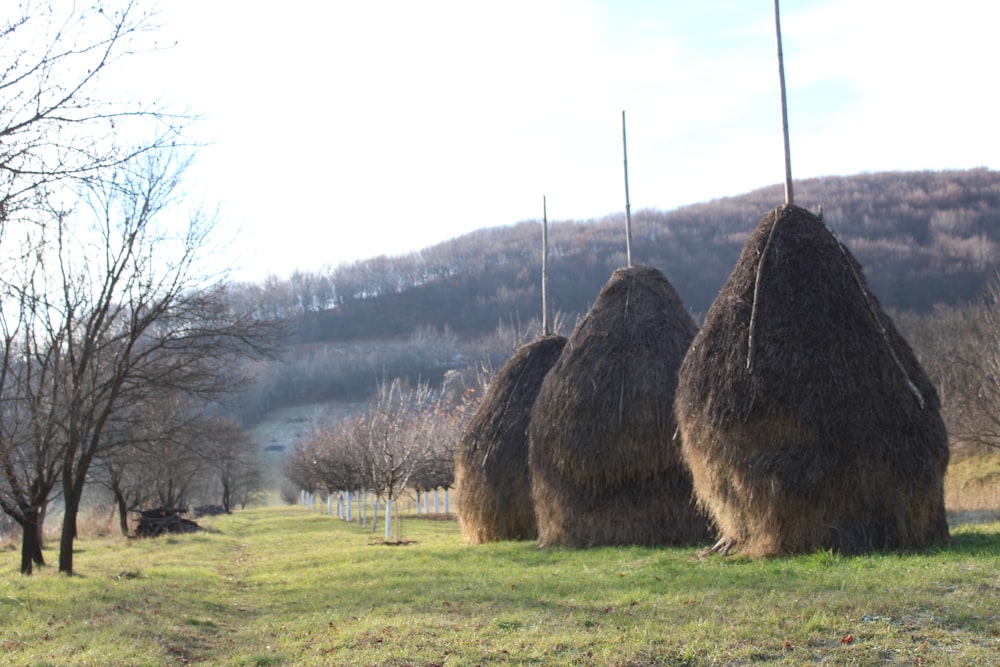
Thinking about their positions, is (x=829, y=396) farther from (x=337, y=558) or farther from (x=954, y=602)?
(x=337, y=558)

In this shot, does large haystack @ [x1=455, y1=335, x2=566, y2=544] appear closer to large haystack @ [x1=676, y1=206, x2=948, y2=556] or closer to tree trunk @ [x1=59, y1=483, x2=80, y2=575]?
large haystack @ [x1=676, y1=206, x2=948, y2=556]

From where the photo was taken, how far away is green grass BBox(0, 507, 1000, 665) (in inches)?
287

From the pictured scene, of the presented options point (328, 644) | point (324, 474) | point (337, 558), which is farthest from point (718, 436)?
point (324, 474)

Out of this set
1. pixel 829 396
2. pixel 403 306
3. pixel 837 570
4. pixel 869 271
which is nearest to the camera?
pixel 837 570

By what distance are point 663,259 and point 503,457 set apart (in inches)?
2603

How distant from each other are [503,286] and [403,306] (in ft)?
62.6

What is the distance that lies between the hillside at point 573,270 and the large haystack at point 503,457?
50.0 metres

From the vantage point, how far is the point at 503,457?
19484 mm

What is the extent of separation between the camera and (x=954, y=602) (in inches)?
307

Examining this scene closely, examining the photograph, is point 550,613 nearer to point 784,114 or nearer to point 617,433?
point 617,433

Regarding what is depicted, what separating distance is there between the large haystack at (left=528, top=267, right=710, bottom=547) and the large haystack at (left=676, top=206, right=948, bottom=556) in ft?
9.53

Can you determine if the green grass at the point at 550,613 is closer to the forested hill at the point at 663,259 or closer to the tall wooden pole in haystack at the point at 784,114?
the tall wooden pole in haystack at the point at 784,114

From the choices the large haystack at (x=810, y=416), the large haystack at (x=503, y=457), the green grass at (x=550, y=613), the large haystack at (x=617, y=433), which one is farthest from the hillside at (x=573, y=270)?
the green grass at (x=550, y=613)

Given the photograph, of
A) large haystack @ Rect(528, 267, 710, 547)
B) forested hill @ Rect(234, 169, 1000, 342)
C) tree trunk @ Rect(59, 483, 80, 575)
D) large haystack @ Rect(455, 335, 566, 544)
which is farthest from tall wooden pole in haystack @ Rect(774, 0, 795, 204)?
forested hill @ Rect(234, 169, 1000, 342)
